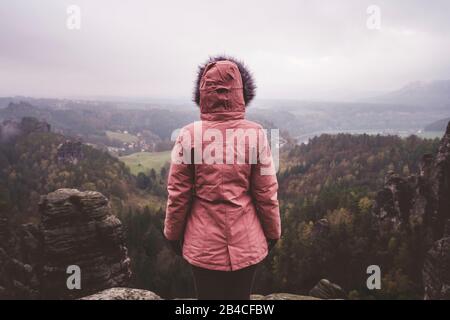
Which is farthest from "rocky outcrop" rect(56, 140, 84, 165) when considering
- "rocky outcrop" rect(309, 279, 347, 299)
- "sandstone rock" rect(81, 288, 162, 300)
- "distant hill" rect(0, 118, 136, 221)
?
"sandstone rock" rect(81, 288, 162, 300)

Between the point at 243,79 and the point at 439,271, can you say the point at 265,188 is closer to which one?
the point at 243,79

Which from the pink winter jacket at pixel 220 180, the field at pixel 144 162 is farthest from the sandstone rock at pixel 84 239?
the field at pixel 144 162

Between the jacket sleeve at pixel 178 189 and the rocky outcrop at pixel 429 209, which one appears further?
the rocky outcrop at pixel 429 209

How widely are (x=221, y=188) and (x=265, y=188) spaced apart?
2.09 feet

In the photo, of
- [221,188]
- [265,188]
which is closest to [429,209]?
[265,188]

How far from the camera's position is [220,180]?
463 cm

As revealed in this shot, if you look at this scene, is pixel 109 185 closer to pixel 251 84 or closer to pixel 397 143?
pixel 397 143

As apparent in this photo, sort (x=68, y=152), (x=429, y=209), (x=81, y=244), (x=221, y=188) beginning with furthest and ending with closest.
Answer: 1. (x=68, y=152)
2. (x=429, y=209)
3. (x=81, y=244)
4. (x=221, y=188)

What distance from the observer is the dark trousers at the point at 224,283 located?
486 cm

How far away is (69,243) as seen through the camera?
2492 centimetres

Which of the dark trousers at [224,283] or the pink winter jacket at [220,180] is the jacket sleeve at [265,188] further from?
the dark trousers at [224,283]

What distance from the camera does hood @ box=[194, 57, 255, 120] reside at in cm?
471
